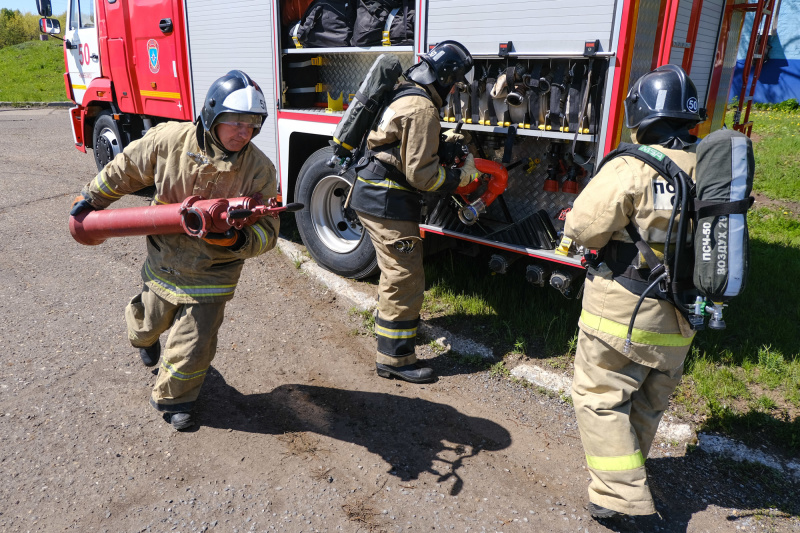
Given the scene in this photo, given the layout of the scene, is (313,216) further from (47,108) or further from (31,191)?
(47,108)

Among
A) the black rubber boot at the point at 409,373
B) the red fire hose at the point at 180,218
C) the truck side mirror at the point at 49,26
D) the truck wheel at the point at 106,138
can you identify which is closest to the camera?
the red fire hose at the point at 180,218

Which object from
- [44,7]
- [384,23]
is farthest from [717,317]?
[44,7]

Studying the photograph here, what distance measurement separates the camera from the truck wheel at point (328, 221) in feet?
16.1

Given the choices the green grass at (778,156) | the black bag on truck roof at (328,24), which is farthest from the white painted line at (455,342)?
the green grass at (778,156)

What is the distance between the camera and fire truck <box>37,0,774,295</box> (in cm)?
339

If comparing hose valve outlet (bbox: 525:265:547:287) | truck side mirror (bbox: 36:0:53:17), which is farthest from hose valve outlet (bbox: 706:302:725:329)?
truck side mirror (bbox: 36:0:53:17)

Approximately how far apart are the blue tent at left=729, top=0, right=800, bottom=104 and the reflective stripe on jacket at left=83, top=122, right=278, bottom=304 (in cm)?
1625

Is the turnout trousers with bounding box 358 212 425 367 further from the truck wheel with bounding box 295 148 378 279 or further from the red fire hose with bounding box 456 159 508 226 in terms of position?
the truck wheel with bounding box 295 148 378 279

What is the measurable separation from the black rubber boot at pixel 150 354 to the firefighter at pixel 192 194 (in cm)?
33

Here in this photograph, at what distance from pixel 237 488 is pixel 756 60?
5054 mm

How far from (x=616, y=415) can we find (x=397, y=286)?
1.60 metres

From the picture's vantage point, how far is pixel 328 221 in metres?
5.25

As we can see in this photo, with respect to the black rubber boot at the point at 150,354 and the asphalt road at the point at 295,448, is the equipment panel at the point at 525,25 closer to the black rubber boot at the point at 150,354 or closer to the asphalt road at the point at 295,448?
the asphalt road at the point at 295,448

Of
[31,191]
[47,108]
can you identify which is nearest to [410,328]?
[31,191]
